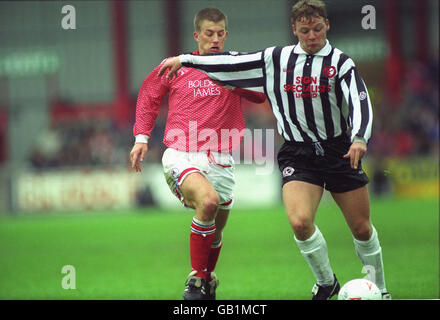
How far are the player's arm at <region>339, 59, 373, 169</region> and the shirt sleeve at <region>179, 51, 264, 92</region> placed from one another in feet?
1.96

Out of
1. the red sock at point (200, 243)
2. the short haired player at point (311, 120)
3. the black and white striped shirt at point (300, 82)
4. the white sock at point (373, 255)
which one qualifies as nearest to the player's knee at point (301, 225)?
the short haired player at point (311, 120)

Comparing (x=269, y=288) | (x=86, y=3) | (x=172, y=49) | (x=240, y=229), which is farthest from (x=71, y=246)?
(x=86, y=3)

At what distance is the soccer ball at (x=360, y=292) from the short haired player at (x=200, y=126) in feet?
3.83

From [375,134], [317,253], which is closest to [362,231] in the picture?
[317,253]

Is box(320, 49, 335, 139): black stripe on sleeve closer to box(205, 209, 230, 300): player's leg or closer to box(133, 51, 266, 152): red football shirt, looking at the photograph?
box(133, 51, 266, 152): red football shirt

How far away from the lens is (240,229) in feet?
42.8

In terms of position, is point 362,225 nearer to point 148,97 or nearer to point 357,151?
point 357,151

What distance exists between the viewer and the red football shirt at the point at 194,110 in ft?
18.6

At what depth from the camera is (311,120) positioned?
16.8 feet

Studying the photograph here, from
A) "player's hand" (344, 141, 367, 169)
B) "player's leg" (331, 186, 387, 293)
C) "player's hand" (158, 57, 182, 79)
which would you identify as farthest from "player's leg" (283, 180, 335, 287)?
"player's hand" (158, 57, 182, 79)

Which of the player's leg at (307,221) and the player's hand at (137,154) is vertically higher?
the player's hand at (137,154)

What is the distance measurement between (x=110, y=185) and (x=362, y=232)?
583 inches

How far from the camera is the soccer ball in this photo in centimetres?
469

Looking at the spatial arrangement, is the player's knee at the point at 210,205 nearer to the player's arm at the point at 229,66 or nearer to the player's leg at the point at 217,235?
the player's leg at the point at 217,235
